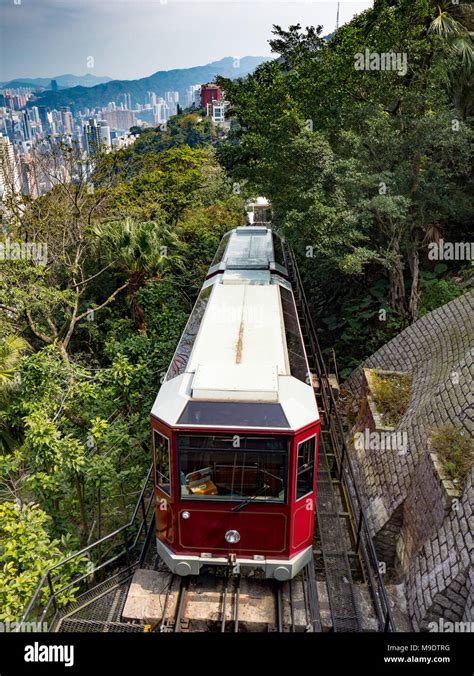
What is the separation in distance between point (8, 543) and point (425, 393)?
8.43m

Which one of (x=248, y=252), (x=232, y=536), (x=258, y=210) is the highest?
(x=258, y=210)

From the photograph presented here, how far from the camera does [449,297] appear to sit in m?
13.8

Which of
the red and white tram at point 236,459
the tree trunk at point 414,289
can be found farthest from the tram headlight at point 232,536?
the tree trunk at point 414,289

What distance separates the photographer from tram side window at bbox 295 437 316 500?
6645 millimetres

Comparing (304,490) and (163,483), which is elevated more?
(163,483)

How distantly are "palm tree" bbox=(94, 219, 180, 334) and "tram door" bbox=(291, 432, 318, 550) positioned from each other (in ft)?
33.0

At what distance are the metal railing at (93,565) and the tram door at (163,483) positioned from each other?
2.86 ft

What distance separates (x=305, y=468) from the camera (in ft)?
22.3

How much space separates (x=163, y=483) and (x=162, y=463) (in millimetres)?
301

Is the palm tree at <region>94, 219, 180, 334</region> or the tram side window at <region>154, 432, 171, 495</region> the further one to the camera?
the palm tree at <region>94, 219, 180, 334</region>

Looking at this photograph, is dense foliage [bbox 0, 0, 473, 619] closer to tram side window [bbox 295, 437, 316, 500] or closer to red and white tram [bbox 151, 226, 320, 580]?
red and white tram [bbox 151, 226, 320, 580]

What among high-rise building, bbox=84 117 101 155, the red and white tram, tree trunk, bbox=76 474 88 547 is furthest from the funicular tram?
the red and white tram

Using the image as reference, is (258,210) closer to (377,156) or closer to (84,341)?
(84,341)

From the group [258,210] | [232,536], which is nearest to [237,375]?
[232,536]
